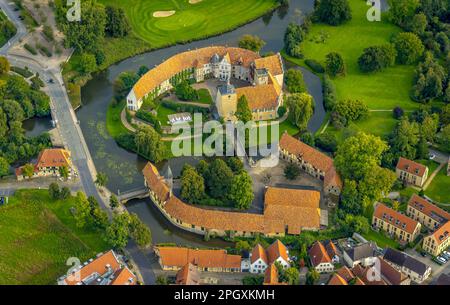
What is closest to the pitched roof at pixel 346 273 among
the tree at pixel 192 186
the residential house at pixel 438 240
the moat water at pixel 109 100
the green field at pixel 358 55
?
the residential house at pixel 438 240

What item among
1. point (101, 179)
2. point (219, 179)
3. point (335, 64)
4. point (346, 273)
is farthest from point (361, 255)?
point (335, 64)

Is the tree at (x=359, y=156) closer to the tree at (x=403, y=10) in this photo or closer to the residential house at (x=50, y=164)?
the residential house at (x=50, y=164)

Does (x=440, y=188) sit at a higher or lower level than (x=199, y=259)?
higher

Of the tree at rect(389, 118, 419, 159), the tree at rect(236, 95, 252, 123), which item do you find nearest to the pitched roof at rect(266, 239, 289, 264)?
the tree at rect(389, 118, 419, 159)

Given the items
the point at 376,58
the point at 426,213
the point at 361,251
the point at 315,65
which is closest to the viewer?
the point at 361,251

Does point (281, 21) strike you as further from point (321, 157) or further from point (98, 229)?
point (98, 229)

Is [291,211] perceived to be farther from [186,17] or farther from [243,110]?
[186,17]
